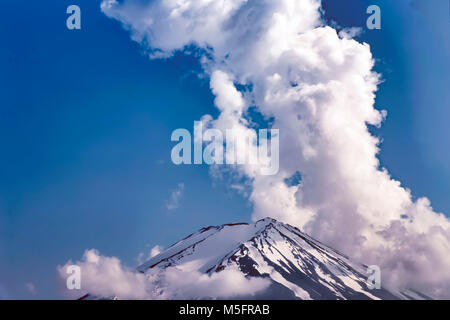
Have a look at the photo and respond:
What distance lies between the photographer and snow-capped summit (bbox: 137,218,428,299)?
13962 centimetres

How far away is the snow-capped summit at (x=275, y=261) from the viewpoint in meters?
140

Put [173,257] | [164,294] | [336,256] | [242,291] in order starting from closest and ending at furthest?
[242,291] < [164,294] < [173,257] < [336,256]

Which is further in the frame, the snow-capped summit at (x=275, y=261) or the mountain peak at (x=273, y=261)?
the snow-capped summit at (x=275, y=261)

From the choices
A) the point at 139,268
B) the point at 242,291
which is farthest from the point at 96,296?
the point at 242,291

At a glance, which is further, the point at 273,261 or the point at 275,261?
the point at 275,261

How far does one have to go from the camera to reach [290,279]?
142 meters

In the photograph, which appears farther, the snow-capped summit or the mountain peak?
the snow-capped summit

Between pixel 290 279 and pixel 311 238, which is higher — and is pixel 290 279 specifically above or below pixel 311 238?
below

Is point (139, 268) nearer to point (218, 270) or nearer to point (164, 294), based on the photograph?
point (164, 294)

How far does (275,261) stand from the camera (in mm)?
153875
